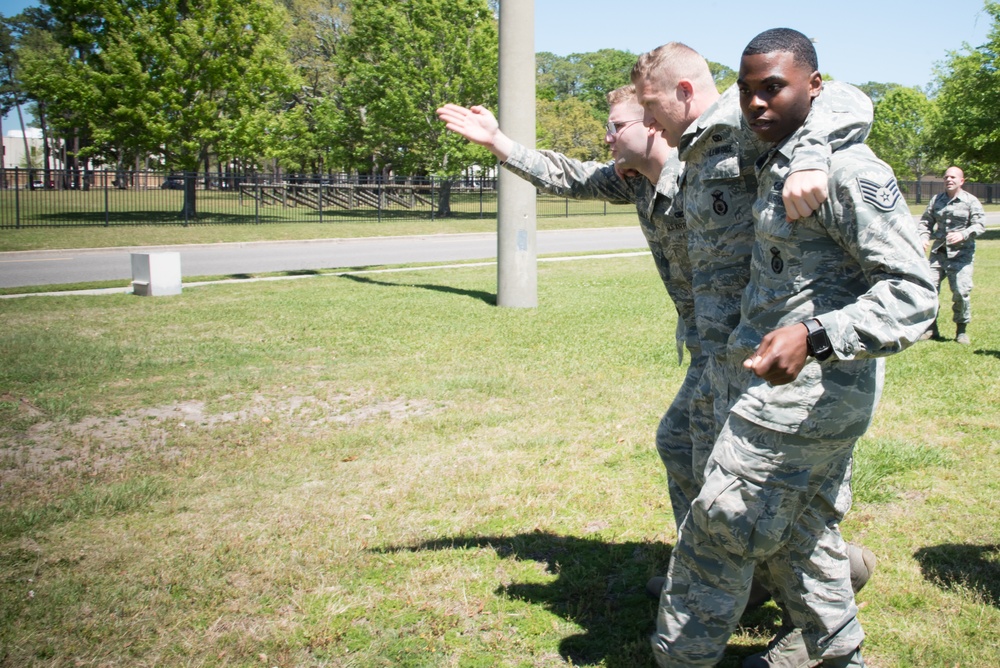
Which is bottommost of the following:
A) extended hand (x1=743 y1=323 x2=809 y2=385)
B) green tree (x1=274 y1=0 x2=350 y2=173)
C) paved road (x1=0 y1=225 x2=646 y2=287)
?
paved road (x1=0 y1=225 x2=646 y2=287)

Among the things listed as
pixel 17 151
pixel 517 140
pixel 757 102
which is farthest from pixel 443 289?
pixel 17 151

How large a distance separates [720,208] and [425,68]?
36270 mm

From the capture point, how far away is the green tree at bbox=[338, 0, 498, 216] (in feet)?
122

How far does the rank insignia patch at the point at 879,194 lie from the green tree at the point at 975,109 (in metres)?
38.1

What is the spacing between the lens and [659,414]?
6.92 meters

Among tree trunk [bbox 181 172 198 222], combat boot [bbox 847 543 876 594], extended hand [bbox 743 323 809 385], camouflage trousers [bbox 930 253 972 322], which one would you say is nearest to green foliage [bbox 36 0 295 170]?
tree trunk [bbox 181 172 198 222]

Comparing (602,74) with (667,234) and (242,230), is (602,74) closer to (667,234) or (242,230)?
(242,230)

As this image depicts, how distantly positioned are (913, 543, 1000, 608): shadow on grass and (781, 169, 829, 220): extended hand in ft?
8.20

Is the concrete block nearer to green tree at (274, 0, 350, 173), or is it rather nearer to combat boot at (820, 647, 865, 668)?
combat boot at (820, 647, 865, 668)

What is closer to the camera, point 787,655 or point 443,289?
point 787,655

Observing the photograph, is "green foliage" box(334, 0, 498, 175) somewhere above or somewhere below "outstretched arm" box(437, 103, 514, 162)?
above

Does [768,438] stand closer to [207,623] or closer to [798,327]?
[798,327]

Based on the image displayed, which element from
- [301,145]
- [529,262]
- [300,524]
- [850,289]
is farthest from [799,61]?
[301,145]

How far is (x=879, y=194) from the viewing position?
2.41m
